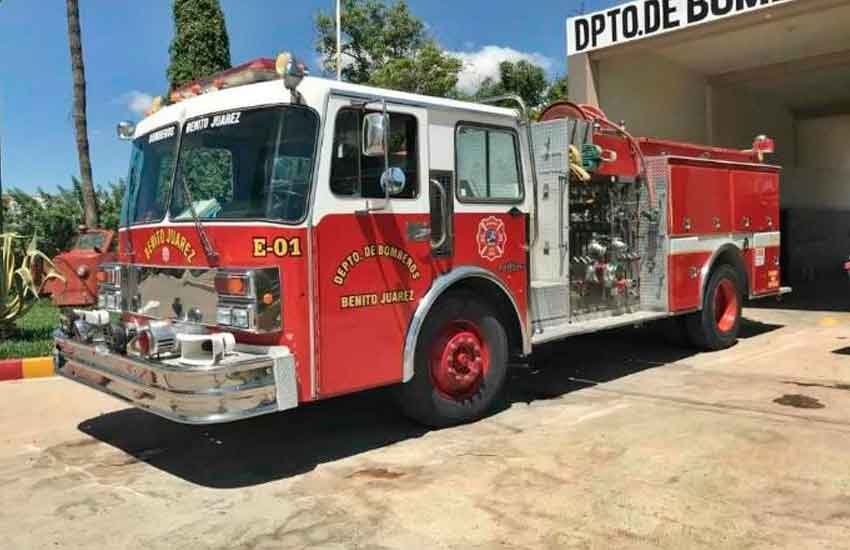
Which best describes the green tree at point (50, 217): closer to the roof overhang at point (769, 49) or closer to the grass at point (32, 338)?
the grass at point (32, 338)

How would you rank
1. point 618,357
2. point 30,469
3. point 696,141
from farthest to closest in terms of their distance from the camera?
point 696,141, point 618,357, point 30,469

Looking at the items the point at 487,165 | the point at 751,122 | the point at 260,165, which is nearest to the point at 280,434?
the point at 260,165

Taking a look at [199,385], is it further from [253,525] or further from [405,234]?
[405,234]

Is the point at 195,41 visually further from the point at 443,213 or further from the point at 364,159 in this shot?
the point at 364,159

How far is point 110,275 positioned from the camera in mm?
6027

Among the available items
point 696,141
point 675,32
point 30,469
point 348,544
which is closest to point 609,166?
point 348,544

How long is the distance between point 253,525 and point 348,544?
607mm

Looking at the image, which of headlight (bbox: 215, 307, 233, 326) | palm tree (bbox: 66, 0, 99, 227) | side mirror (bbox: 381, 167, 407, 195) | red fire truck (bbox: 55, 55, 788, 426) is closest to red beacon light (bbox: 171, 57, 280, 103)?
red fire truck (bbox: 55, 55, 788, 426)

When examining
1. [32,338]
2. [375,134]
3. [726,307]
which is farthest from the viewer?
[32,338]

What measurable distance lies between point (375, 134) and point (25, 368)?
560 centimetres

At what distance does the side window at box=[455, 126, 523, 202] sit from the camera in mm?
5922

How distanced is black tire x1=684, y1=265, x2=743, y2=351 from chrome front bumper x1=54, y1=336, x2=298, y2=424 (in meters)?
5.72

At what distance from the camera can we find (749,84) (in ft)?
58.2

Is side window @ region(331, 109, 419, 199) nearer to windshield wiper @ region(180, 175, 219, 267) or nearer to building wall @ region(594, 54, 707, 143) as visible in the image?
windshield wiper @ region(180, 175, 219, 267)
